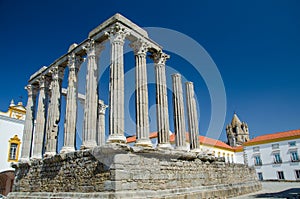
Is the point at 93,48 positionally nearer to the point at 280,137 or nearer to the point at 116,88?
the point at 116,88

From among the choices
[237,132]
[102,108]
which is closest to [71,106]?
[102,108]

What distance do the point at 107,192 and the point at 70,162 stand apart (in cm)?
308

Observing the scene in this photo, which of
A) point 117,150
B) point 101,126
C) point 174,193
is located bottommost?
point 174,193

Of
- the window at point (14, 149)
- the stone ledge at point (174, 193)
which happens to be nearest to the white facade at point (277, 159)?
the stone ledge at point (174, 193)

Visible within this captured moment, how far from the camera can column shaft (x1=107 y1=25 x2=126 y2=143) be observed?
9961 mm

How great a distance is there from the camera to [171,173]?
34.5 ft

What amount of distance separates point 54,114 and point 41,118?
212cm

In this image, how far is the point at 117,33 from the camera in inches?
441

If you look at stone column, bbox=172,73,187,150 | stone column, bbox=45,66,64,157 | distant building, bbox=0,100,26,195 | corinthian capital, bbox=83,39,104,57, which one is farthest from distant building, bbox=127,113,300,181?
corinthian capital, bbox=83,39,104,57

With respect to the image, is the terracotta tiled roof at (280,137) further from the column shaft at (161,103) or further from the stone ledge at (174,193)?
the column shaft at (161,103)

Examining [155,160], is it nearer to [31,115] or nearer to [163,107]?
[163,107]

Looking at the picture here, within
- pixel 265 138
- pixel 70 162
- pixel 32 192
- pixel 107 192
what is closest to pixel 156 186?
pixel 107 192

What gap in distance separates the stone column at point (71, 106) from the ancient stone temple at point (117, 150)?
48 millimetres

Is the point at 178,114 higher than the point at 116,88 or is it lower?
lower
